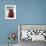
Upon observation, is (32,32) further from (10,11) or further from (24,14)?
(10,11)

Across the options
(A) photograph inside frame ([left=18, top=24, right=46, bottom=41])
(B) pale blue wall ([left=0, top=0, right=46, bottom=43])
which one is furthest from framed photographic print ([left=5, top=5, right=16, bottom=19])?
(A) photograph inside frame ([left=18, top=24, right=46, bottom=41])

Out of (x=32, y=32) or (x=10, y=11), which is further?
(x=10, y=11)

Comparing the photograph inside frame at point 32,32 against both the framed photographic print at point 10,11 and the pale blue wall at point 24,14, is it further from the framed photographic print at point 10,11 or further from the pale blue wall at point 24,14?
the framed photographic print at point 10,11

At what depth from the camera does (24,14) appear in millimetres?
2805

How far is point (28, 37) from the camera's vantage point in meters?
2.67

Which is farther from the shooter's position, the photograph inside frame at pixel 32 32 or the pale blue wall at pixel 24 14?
the pale blue wall at pixel 24 14

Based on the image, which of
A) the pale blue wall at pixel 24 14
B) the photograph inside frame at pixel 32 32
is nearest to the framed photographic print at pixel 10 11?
the pale blue wall at pixel 24 14

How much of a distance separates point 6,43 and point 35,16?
90cm

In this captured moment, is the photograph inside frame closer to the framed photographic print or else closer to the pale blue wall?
the pale blue wall

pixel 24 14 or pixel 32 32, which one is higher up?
pixel 24 14

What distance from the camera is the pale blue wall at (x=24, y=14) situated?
9.13 feet

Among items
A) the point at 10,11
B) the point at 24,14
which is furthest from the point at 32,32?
the point at 10,11

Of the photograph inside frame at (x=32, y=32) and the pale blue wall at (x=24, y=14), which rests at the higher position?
the pale blue wall at (x=24, y=14)

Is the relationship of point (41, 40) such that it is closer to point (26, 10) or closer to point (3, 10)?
point (26, 10)
